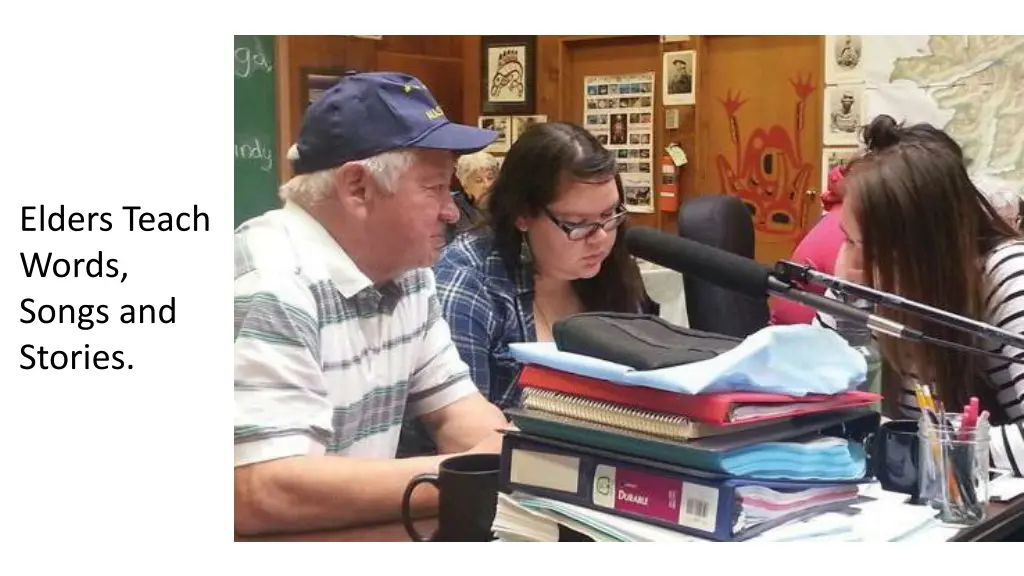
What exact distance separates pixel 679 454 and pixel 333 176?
655mm

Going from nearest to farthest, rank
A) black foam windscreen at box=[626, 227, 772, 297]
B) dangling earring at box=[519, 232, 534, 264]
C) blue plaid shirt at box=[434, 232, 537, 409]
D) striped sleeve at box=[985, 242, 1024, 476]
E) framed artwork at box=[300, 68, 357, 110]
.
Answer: black foam windscreen at box=[626, 227, 772, 297] < striped sleeve at box=[985, 242, 1024, 476] < framed artwork at box=[300, 68, 357, 110] < blue plaid shirt at box=[434, 232, 537, 409] < dangling earring at box=[519, 232, 534, 264]

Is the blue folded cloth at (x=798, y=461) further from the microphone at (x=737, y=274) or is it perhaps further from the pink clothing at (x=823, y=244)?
the pink clothing at (x=823, y=244)

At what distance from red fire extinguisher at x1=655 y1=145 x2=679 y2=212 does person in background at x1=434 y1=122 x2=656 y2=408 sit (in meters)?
0.06

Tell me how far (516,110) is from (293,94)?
36 centimetres

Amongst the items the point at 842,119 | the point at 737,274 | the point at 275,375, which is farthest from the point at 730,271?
the point at 842,119

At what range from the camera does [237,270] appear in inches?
44.3

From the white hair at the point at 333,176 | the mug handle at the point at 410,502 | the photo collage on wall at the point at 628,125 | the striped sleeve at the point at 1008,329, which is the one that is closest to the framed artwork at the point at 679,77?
the photo collage on wall at the point at 628,125

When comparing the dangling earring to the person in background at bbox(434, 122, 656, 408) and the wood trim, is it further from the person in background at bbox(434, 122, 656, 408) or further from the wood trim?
the wood trim

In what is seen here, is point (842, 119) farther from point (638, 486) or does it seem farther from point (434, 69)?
point (638, 486)

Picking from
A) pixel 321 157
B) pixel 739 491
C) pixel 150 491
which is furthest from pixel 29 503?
pixel 739 491

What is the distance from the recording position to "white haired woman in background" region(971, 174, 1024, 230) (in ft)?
4.91

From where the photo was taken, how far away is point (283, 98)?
4.01 ft

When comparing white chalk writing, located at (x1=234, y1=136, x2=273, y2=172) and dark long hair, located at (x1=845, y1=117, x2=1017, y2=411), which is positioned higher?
white chalk writing, located at (x1=234, y1=136, x2=273, y2=172)

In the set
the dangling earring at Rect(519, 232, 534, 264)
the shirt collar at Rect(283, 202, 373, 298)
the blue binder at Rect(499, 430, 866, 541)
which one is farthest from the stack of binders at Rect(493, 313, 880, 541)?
the dangling earring at Rect(519, 232, 534, 264)
